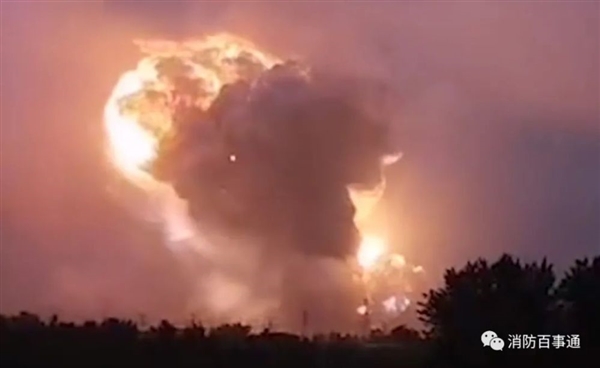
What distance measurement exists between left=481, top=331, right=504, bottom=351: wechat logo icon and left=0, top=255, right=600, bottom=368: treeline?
95 millimetres

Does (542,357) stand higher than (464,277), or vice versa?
(464,277)

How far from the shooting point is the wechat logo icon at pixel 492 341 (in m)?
22.0

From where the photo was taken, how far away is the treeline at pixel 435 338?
73.7 ft

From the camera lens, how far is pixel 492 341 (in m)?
22.2

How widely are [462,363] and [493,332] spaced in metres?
1.08

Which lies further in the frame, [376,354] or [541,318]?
[376,354]

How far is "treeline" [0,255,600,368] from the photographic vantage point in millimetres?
22469

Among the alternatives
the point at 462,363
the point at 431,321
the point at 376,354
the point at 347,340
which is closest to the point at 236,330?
the point at 347,340

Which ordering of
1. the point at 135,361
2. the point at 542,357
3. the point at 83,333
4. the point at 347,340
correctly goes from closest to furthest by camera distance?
the point at 542,357 < the point at 135,361 < the point at 83,333 < the point at 347,340

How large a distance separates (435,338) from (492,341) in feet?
7.62

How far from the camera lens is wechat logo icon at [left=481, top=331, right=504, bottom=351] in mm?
22016

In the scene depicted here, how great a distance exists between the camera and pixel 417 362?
80.3 feet

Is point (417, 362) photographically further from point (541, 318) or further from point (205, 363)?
point (205, 363)

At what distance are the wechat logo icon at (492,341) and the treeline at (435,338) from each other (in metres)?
0.10
